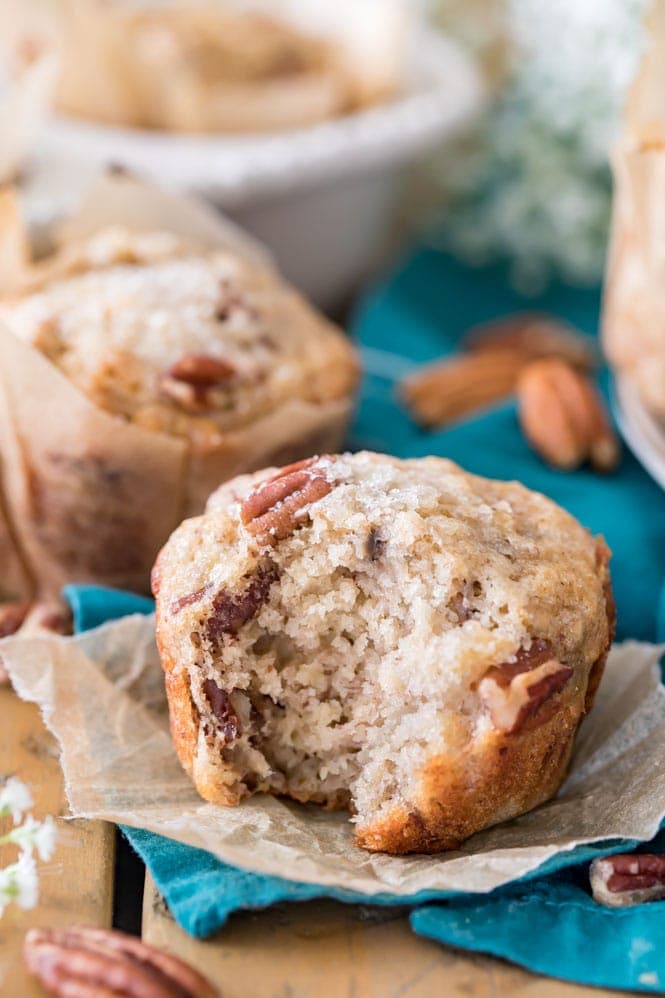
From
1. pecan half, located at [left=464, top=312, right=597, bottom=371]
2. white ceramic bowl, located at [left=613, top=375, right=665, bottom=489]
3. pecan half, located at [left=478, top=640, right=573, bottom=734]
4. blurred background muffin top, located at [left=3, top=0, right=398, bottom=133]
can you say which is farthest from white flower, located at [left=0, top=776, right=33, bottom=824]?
blurred background muffin top, located at [left=3, top=0, right=398, bottom=133]

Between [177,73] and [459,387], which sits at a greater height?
[177,73]

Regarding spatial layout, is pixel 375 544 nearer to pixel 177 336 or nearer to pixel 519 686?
pixel 519 686

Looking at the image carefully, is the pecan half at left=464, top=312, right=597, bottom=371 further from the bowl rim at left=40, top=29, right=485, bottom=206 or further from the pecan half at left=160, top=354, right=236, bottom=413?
the pecan half at left=160, top=354, right=236, bottom=413

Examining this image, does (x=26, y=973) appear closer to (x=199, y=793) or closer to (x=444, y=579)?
(x=199, y=793)

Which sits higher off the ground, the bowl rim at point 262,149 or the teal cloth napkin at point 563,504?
the bowl rim at point 262,149

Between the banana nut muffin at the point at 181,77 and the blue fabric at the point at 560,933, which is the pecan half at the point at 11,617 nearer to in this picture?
the blue fabric at the point at 560,933

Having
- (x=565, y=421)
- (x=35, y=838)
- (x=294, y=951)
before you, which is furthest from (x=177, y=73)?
(x=294, y=951)

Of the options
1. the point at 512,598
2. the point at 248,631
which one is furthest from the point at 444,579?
the point at 248,631

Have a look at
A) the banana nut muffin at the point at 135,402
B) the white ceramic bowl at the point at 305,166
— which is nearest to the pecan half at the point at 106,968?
the banana nut muffin at the point at 135,402
